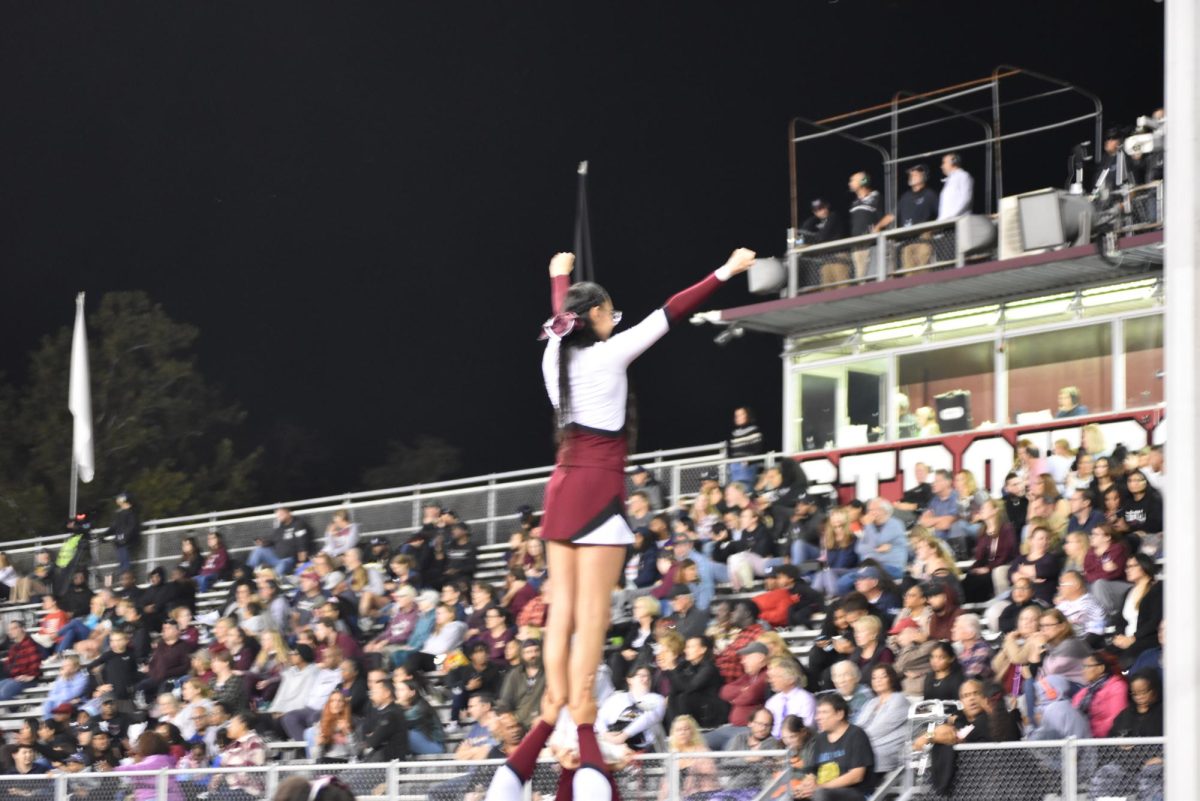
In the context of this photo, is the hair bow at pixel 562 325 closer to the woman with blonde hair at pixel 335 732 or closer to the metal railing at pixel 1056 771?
the metal railing at pixel 1056 771

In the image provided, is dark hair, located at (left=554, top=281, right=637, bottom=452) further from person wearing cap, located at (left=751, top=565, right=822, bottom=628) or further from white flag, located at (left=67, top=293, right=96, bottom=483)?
white flag, located at (left=67, top=293, right=96, bottom=483)

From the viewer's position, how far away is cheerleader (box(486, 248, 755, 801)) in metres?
5.90

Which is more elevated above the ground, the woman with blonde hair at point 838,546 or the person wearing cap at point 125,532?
the person wearing cap at point 125,532

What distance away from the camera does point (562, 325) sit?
5.89 meters

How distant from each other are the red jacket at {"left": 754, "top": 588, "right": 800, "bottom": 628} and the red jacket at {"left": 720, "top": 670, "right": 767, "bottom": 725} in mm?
1861

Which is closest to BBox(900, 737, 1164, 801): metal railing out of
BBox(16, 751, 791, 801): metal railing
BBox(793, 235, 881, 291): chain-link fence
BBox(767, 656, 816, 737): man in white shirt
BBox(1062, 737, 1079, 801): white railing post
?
BBox(1062, 737, 1079, 801): white railing post

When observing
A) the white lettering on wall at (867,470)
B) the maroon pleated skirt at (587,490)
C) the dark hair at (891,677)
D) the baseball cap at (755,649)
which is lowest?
the dark hair at (891,677)

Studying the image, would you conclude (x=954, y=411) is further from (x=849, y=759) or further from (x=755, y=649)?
(x=849, y=759)

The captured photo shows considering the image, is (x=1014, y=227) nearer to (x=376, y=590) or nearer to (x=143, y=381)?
(x=376, y=590)

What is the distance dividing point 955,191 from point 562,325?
12.8 metres

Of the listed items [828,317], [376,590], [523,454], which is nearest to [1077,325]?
[828,317]

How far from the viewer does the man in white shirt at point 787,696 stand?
34.5 ft

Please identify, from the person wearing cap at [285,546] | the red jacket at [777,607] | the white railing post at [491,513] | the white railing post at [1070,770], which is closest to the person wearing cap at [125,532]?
the person wearing cap at [285,546]

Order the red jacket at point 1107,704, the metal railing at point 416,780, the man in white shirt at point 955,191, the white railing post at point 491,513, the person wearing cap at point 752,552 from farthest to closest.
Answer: the white railing post at point 491,513
the man in white shirt at point 955,191
the person wearing cap at point 752,552
the red jacket at point 1107,704
the metal railing at point 416,780
